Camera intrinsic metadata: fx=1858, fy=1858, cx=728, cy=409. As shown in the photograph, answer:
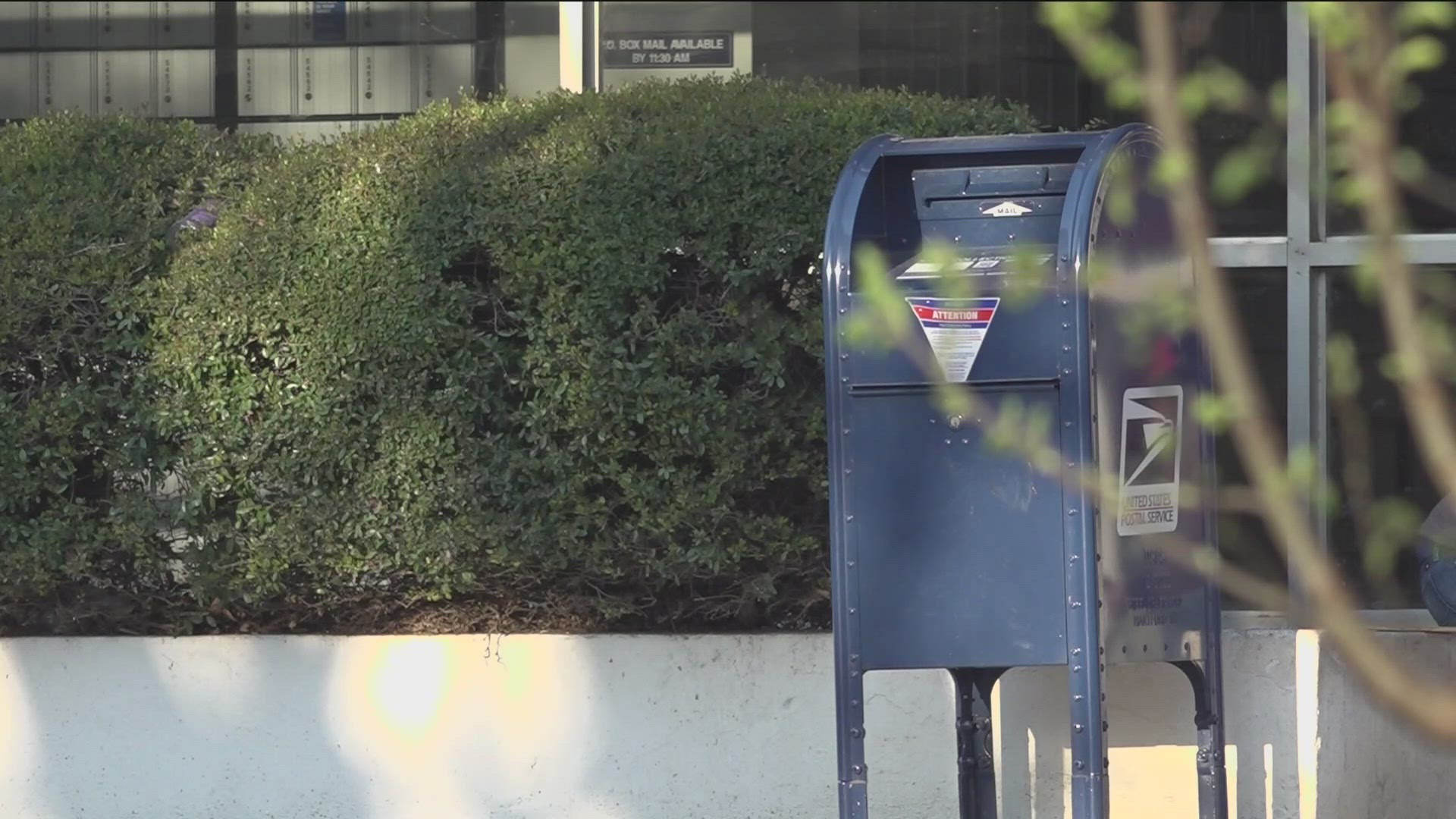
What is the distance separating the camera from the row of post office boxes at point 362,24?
26.2 ft

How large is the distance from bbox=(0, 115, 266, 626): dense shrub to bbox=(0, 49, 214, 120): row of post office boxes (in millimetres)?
2508

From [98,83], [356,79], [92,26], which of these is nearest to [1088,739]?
[356,79]

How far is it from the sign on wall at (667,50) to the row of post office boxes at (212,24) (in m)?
0.69

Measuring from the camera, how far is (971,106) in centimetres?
562

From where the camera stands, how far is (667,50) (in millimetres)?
7773

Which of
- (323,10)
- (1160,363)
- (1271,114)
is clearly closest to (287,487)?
(1160,363)

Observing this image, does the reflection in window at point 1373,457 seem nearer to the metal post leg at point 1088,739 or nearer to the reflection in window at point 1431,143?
the reflection in window at point 1431,143

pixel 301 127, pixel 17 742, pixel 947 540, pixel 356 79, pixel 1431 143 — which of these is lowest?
pixel 17 742

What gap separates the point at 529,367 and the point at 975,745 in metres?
1.63

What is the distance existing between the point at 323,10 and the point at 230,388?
310 cm

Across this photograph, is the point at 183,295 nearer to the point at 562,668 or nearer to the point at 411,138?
the point at 411,138

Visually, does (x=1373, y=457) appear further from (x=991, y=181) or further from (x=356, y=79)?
(x=356, y=79)

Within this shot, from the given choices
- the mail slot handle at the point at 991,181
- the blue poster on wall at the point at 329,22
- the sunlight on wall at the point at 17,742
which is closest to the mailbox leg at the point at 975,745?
the mail slot handle at the point at 991,181

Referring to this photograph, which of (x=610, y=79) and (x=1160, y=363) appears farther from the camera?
(x=610, y=79)
